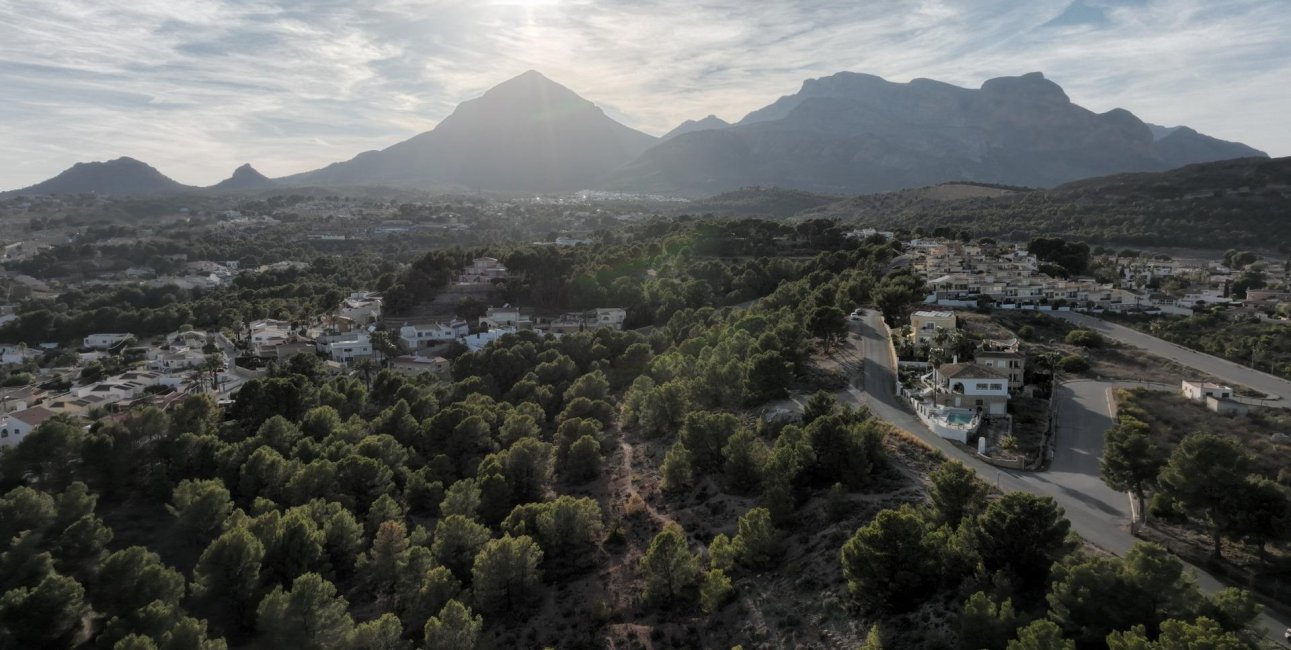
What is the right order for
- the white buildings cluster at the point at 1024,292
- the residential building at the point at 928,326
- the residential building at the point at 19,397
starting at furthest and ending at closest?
the white buildings cluster at the point at 1024,292
the residential building at the point at 19,397
the residential building at the point at 928,326

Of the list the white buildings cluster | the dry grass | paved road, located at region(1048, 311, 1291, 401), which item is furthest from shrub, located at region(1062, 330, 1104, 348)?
the white buildings cluster

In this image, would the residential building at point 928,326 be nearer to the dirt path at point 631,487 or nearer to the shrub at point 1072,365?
the shrub at point 1072,365

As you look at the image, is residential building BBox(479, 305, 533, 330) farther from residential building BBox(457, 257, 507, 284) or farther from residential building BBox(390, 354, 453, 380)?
residential building BBox(457, 257, 507, 284)

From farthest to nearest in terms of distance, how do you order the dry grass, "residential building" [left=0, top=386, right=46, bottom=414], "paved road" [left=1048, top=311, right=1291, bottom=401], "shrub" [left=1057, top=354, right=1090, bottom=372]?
"residential building" [left=0, top=386, right=46, bottom=414] → "shrub" [left=1057, top=354, right=1090, bottom=372] → "paved road" [left=1048, top=311, right=1291, bottom=401] → the dry grass

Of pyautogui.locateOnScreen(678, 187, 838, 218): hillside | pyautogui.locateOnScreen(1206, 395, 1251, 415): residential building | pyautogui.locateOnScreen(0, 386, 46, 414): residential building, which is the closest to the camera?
pyautogui.locateOnScreen(1206, 395, 1251, 415): residential building

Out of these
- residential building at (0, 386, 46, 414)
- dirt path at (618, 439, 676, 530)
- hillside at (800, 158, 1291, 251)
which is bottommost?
dirt path at (618, 439, 676, 530)

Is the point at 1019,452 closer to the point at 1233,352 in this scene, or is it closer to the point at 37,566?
the point at 1233,352

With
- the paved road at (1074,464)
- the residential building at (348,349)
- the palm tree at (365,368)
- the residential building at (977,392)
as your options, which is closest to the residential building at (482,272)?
the residential building at (348,349)
